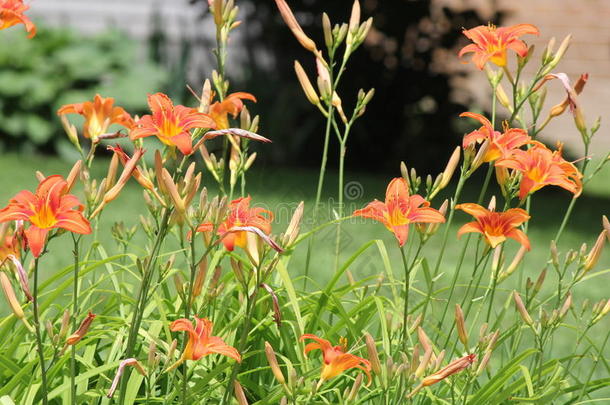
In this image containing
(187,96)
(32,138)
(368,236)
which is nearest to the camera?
(368,236)

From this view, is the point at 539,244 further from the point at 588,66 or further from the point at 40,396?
the point at 588,66

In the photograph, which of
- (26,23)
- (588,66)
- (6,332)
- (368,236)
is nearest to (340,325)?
(6,332)

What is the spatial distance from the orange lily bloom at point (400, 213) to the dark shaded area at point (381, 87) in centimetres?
750

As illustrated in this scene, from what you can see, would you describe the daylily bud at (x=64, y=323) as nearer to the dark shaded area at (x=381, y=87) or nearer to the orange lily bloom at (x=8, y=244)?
the orange lily bloom at (x=8, y=244)

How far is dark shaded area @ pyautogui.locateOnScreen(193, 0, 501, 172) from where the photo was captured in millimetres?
9406

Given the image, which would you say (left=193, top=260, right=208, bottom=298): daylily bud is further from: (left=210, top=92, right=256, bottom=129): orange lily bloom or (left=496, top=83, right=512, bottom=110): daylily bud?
(left=496, top=83, right=512, bottom=110): daylily bud

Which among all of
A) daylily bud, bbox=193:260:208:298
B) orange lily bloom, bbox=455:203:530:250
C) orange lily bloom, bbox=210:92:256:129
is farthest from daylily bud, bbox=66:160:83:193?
orange lily bloom, bbox=455:203:530:250

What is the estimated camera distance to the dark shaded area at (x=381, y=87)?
941 cm

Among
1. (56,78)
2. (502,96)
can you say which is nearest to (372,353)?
(502,96)

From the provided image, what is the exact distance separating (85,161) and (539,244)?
548 centimetres

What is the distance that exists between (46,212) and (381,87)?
318 inches

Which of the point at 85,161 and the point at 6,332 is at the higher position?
the point at 85,161

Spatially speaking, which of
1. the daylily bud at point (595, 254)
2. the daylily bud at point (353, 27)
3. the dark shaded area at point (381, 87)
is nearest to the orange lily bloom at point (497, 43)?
the daylily bud at point (353, 27)

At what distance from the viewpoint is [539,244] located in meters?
6.95
